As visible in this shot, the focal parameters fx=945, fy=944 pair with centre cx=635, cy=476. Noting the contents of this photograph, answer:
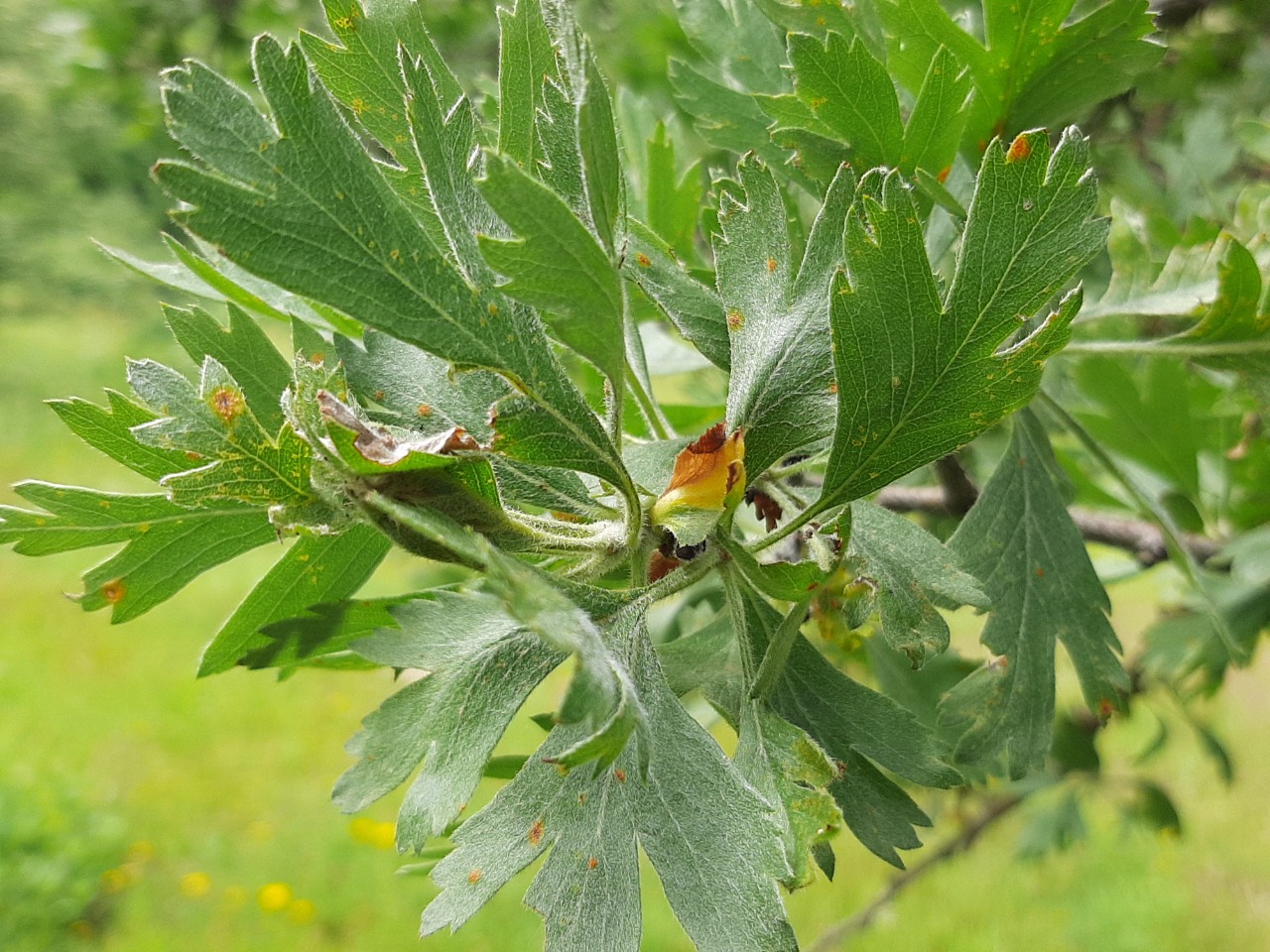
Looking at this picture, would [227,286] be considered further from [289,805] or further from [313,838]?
[289,805]

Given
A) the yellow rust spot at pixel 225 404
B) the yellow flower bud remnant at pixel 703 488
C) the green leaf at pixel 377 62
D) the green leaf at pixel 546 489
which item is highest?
the green leaf at pixel 377 62

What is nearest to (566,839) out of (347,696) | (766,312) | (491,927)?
(766,312)

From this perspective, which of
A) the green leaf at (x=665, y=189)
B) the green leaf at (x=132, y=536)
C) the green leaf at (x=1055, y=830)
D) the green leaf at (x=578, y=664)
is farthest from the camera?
the green leaf at (x=1055, y=830)

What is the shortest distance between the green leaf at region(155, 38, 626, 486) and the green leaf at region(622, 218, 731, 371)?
137 millimetres

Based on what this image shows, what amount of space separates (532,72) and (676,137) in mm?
545

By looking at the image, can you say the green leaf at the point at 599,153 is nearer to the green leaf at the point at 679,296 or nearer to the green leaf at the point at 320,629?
the green leaf at the point at 679,296

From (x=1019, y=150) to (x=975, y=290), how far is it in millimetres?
72

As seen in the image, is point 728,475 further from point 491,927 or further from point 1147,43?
point 491,927

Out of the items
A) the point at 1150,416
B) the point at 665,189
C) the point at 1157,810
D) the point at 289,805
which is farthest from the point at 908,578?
the point at 289,805

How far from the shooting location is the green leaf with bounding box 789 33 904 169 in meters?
0.58

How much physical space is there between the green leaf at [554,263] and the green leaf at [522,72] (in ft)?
0.44

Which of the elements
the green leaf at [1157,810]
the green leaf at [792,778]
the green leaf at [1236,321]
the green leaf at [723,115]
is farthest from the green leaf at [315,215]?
the green leaf at [1157,810]

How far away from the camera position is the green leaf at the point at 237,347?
1.91 feet

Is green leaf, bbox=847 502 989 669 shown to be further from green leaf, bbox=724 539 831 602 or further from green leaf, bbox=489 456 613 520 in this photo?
green leaf, bbox=489 456 613 520
